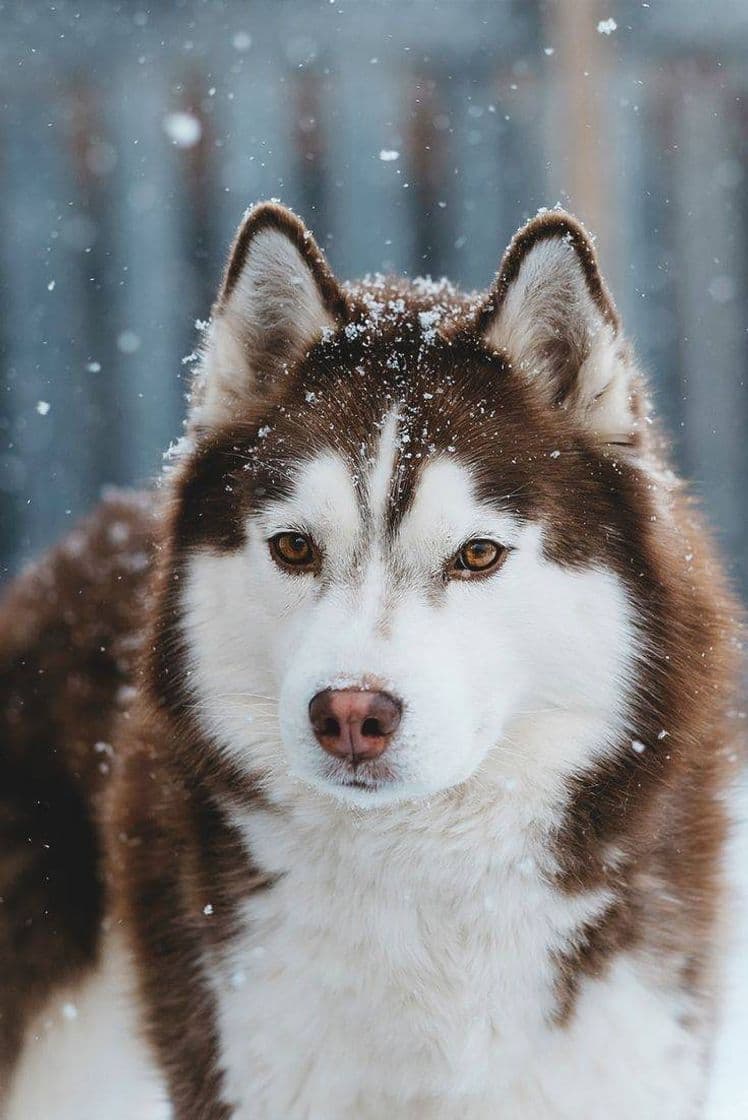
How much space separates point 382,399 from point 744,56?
11.3 feet

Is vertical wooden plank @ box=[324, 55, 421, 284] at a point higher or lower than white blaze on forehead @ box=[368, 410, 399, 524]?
higher

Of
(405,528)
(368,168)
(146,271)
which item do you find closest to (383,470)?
(405,528)

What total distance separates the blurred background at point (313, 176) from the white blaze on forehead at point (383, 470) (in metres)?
2.71

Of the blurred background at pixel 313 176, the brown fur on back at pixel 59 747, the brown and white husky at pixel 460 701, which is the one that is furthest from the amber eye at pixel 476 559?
the blurred background at pixel 313 176

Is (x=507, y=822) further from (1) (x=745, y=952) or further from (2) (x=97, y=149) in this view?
(2) (x=97, y=149)

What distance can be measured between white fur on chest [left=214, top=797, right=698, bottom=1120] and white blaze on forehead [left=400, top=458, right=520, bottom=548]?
1.41 ft

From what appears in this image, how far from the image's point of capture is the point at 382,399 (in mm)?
1790

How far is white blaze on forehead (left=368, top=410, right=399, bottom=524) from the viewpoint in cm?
168

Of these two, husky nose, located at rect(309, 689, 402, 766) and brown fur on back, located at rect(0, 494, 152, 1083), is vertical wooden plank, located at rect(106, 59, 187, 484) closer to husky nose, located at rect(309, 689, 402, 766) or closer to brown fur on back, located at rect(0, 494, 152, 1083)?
brown fur on back, located at rect(0, 494, 152, 1083)

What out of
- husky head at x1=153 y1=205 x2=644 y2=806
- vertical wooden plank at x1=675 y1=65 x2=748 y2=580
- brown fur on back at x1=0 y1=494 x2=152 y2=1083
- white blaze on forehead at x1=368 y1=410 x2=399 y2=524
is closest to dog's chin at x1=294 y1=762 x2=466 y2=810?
husky head at x1=153 y1=205 x2=644 y2=806

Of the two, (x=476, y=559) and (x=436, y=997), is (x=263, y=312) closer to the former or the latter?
(x=476, y=559)

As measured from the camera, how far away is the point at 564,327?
1802 millimetres

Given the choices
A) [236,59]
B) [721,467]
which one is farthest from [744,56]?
[236,59]

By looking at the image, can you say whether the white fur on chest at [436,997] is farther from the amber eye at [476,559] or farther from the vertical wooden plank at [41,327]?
the vertical wooden plank at [41,327]
